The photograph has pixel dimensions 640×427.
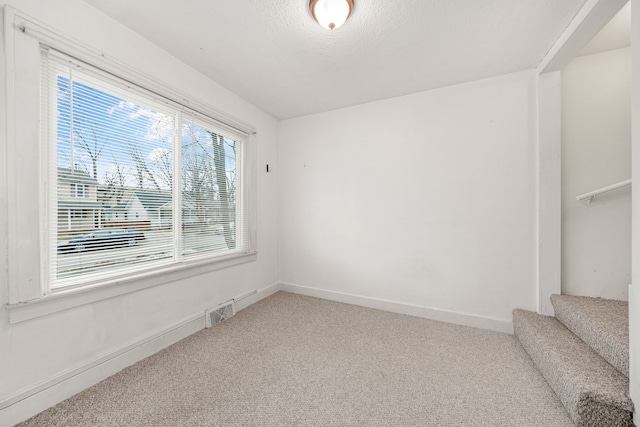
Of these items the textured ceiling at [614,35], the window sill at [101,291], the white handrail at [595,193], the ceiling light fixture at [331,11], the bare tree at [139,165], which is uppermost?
the textured ceiling at [614,35]

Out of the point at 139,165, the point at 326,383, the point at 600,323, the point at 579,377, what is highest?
the point at 139,165

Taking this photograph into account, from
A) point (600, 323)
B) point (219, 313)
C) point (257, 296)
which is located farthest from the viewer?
point (257, 296)

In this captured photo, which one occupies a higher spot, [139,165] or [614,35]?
[614,35]

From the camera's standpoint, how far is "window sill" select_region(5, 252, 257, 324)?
1.31 metres

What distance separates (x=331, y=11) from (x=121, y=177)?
1843 mm

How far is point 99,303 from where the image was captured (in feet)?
5.33

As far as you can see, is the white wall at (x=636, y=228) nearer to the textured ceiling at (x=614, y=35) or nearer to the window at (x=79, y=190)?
the textured ceiling at (x=614, y=35)

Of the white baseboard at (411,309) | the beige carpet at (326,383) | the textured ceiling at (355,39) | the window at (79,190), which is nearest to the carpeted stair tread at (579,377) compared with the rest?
the beige carpet at (326,383)

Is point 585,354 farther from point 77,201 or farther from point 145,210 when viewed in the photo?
point 77,201

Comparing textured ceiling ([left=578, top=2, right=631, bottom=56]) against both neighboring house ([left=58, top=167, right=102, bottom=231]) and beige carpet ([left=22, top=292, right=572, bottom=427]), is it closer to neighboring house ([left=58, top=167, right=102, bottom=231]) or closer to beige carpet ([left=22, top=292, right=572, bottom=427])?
Answer: beige carpet ([left=22, top=292, right=572, bottom=427])

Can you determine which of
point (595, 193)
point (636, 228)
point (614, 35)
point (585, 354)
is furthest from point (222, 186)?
point (614, 35)

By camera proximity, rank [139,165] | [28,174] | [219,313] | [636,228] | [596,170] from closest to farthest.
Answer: [636,228], [28,174], [139,165], [596,170], [219,313]

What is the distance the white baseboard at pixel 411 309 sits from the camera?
2.34m

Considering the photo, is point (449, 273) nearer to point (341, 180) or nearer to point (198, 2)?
point (341, 180)
